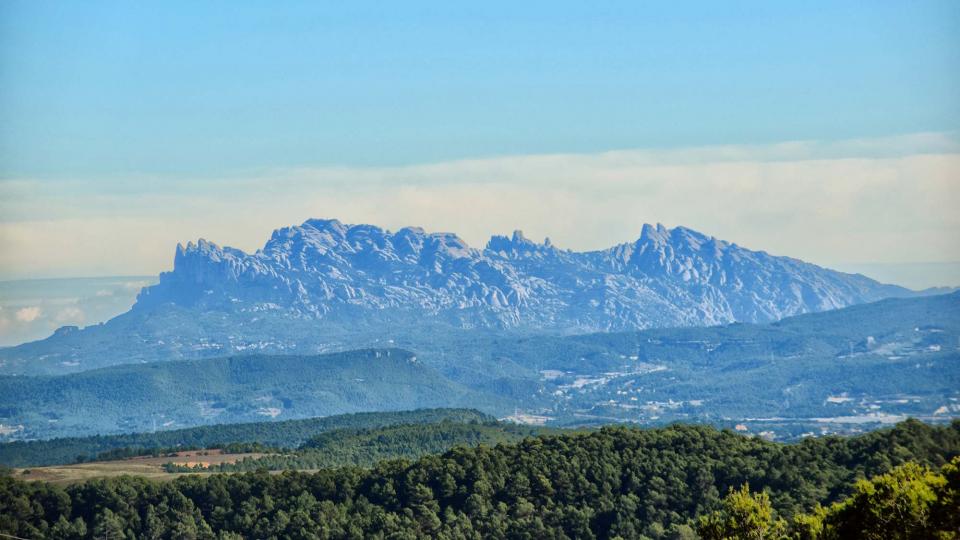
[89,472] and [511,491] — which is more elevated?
[89,472]

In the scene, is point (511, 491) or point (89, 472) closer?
point (511, 491)

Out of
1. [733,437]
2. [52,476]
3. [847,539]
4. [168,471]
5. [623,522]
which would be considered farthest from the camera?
[168,471]

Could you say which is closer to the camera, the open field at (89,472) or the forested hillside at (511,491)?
the forested hillside at (511,491)

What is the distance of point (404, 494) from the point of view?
13912cm

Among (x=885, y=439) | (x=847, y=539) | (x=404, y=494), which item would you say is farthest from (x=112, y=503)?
(x=847, y=539)

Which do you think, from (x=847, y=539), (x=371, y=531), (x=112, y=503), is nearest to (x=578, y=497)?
(x=371, y=531)

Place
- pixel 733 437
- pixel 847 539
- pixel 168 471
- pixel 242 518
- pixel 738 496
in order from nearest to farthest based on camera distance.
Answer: pixel 847 539 < pixel 738 496 < pixel 242 518 < pixel 733 437 < pixel 168 471

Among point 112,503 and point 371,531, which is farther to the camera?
point 112,503

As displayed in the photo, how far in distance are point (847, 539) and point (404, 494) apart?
7403 cm

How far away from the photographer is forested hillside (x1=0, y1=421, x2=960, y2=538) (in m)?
128

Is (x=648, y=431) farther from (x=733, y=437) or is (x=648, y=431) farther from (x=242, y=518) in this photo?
(x=242, y=518)

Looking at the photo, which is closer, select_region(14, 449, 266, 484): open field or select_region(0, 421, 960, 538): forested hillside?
select_region(0, 421, 960, 538): forested hillside

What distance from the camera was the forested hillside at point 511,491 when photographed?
12838cm

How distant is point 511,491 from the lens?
137 metres
